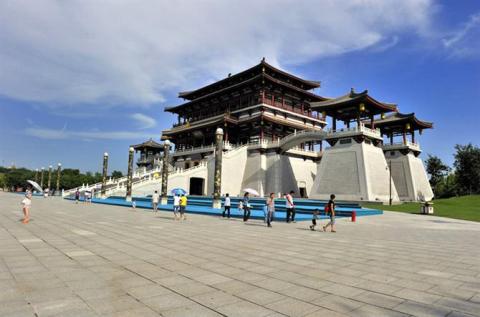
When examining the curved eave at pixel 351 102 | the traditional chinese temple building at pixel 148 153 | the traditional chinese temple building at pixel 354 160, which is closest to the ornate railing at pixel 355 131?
the traditional chinese temple building at pixel 354 160

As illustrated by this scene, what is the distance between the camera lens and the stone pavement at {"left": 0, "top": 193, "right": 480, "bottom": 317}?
4309 mm

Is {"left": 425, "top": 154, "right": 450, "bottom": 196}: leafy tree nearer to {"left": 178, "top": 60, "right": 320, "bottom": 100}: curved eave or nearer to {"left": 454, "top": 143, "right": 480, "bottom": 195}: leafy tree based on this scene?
{"left": 454, "top": 143, "right": 480, "bottom": 195}: leafy tree

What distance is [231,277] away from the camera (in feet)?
19.4

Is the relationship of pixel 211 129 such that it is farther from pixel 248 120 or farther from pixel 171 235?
pixel 171 235

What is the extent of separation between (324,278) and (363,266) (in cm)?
158

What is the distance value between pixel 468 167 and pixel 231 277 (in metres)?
52.0

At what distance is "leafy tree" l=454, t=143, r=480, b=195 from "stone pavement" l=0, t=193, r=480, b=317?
4343cm

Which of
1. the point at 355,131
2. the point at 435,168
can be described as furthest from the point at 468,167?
the point at 355,131

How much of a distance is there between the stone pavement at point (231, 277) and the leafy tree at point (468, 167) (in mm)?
43427

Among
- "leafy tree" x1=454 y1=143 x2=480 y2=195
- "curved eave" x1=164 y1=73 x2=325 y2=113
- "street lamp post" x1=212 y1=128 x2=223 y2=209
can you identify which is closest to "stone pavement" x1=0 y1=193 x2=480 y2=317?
"street lamp post" x1=212 y1=128 x2=223 y2=209

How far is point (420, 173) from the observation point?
131 ft

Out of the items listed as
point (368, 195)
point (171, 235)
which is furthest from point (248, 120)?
point (171, 235)

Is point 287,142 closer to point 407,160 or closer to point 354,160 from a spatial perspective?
point 354,160

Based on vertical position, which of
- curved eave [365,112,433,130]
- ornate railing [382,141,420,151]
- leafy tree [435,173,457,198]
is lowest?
leafy tree [435,173,457,198]
